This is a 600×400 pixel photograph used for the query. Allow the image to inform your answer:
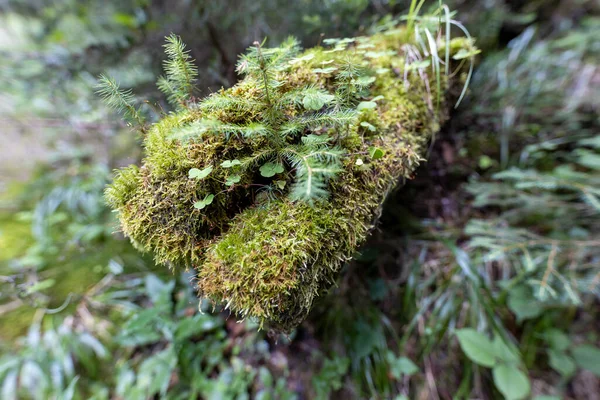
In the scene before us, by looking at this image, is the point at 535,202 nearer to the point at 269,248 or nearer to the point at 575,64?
the point at 575,64

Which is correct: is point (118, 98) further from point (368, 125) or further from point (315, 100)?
point (368, 125)

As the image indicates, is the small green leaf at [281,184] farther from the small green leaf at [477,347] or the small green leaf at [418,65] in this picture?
the small green leaf at [477,347]

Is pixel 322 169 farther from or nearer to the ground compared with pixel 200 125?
nearer to the ground

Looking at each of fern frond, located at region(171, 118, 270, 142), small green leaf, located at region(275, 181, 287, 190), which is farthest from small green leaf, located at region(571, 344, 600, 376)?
fern frond, located at region(171, 118, 270, 142)

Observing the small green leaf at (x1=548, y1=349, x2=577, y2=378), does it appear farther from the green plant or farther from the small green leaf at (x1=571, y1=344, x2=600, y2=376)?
the green plant

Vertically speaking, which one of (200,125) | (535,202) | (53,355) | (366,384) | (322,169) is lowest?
(366,384)

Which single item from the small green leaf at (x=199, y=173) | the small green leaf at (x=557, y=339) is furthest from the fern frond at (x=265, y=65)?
the small green leaf at (x=557, y=339)

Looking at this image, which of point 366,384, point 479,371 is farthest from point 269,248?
point 479,371
